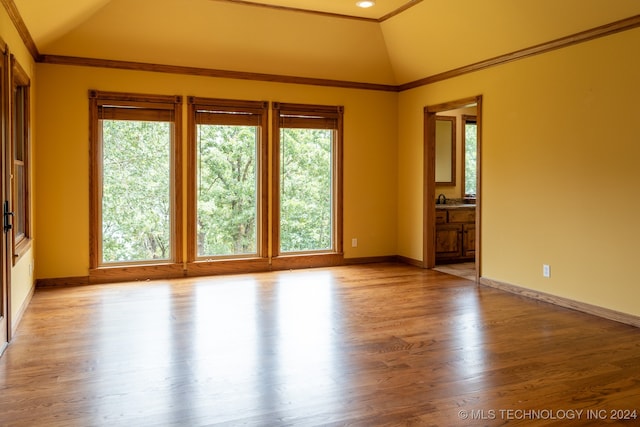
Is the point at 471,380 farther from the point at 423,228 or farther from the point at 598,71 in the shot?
the point at 423,228

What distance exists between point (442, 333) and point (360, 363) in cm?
96

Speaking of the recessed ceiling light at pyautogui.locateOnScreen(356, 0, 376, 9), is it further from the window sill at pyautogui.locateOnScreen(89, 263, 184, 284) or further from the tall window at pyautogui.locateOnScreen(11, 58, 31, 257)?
the window sill at pyautogui.locateOnScreen(89, 263, 184, 284)

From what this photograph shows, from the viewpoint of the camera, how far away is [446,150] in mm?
7965

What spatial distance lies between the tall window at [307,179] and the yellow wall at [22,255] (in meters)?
2.69

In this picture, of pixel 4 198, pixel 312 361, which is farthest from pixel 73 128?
pixel 312 361

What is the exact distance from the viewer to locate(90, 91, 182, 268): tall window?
596 cm

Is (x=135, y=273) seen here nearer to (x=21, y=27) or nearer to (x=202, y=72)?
(x=202, y=72)

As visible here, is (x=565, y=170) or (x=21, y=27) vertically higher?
(x=21, y=27)

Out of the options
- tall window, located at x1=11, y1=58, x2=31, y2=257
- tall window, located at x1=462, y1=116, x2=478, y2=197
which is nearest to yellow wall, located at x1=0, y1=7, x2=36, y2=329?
tall window, located at x1=11, y1=58, x2=31, y2=257

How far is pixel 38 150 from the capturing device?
5680 millimetres

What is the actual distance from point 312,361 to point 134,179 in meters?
3.60

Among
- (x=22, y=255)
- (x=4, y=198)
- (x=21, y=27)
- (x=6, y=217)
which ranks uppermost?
(x=21, y=27)

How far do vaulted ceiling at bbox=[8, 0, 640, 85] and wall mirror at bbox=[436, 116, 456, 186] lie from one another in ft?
4.35

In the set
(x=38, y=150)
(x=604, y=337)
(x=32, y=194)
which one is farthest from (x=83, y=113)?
(x=604, y=337)
